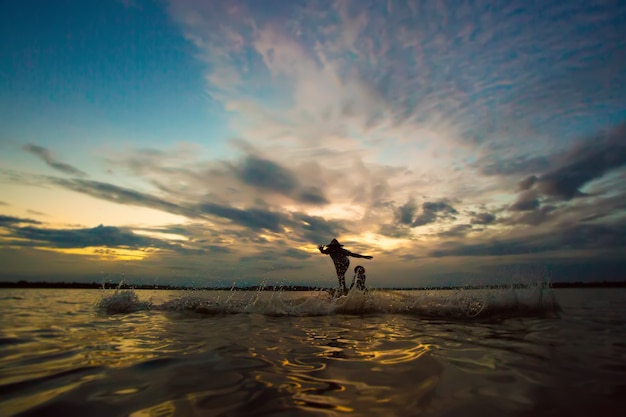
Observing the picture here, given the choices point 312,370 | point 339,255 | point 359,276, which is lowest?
point 312,370

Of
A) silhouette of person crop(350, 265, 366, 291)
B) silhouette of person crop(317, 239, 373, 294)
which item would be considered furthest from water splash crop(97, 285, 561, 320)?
silhouette of person crop(317, 239, 373, 294)

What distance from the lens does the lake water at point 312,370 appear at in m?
2.78

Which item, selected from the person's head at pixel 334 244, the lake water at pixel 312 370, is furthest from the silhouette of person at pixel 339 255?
the lake water at pixel 312 370

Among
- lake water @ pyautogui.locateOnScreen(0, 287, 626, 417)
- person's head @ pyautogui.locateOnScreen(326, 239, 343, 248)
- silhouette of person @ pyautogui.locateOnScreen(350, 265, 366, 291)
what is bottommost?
lake water @ pyautogui.locateOnScreen(0, 287, 626, 417)

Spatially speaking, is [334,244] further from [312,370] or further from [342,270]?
[312,370]

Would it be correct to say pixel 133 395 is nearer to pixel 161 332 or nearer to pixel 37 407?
pixel 37 407

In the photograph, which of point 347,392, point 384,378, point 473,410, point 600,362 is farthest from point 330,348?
point 600,362

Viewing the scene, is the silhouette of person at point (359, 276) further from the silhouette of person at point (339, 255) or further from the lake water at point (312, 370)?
the lake water at point (312, 370)

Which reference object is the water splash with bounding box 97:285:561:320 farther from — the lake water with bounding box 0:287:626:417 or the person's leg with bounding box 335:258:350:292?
the lake water with bounding box 0:287:626:417

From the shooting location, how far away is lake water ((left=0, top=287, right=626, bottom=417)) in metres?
2.78

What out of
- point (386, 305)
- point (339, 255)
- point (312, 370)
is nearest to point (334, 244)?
point (339, 255)

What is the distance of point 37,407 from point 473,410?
3707mm

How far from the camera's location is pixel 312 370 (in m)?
3.96

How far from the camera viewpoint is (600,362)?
170 inches
